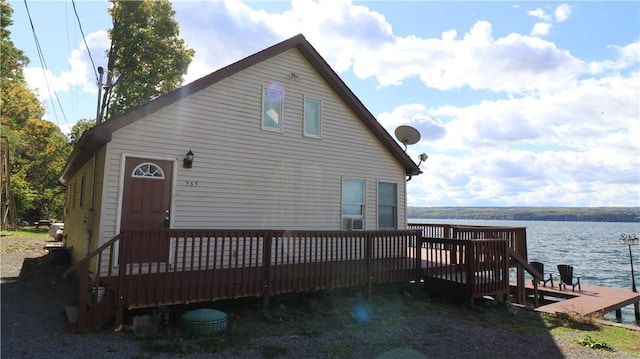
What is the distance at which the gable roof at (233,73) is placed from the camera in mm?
7480

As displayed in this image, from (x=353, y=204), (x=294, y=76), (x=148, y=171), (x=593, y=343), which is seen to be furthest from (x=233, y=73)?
(x=593, y=343)

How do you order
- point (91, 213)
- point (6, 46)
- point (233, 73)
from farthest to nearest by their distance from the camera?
point (6, 46) → point (233, 73) → point (91, 213)

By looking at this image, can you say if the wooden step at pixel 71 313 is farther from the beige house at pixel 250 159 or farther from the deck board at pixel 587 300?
the deck board at pixel 587 300

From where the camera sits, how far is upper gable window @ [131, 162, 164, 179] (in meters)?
7.86

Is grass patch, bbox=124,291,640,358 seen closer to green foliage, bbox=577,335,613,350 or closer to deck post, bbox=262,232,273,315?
green foliage, bbox=577,335,613,350

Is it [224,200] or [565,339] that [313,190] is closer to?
[224,200]

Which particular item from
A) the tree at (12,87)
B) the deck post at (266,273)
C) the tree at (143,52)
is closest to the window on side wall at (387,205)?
the deck post at (266,273)

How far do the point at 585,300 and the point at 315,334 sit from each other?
9696mm

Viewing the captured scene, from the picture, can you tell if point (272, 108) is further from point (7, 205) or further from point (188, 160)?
point (7, 205)

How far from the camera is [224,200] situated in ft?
29.0

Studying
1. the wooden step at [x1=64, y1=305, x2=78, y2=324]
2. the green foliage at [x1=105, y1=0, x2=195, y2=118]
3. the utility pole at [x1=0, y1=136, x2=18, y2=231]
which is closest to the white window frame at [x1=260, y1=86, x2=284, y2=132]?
the wooden step at [x1=64, y1=305, x2=78, y2=324]

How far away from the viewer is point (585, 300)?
11.6 metres

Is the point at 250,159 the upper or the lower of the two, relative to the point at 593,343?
upper

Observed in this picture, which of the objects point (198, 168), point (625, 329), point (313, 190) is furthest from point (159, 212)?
point (625, 329)
